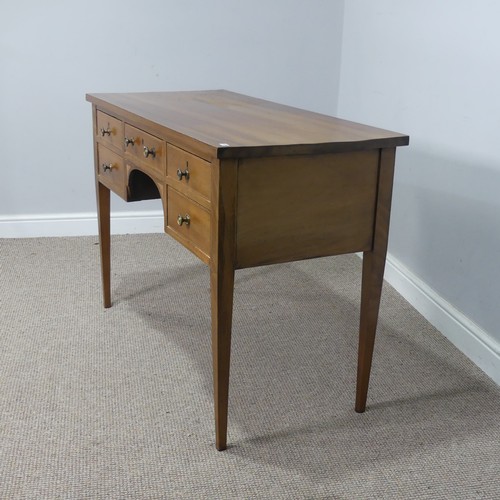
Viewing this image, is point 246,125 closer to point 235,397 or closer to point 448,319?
point 235,397

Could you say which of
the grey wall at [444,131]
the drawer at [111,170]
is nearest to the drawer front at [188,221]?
the drawer at [111,170]

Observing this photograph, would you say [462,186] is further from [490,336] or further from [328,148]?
[328,148]

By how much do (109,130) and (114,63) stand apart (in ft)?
3.41

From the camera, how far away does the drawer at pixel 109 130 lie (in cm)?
220

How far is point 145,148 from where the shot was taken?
1.97m

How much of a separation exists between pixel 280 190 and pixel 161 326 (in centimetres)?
100

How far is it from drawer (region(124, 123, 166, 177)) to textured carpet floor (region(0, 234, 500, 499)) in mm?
640

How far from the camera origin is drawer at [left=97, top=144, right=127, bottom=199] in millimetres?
2240

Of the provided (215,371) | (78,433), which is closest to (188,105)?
(215,371)

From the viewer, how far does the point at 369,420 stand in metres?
1.93

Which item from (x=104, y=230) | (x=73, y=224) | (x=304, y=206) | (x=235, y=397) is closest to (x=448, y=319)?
(x=235, y=397)

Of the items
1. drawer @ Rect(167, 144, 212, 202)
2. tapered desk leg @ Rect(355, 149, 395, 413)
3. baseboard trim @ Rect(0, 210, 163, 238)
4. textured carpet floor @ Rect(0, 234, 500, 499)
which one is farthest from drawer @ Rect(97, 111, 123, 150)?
baseboard trim @ Rect(0, 210, 163, 238)

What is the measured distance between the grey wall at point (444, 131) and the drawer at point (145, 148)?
103 centimetres

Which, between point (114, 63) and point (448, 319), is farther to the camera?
point (114, 63)
